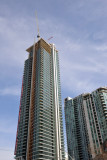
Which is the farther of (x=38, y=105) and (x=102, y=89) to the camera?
(x=102, y=89)

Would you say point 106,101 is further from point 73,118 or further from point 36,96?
point 36,96

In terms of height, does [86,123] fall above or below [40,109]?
below

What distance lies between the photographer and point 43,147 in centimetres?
10581

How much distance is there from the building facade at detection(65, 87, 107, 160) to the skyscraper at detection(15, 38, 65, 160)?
2734cm

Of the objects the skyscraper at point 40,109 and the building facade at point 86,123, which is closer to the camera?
the skyscraper at point 40,109

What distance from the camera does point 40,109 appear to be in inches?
4825

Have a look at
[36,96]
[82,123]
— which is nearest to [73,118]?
[82,123]

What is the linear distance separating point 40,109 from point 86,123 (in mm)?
49286

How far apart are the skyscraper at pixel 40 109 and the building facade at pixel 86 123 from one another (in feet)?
89.7

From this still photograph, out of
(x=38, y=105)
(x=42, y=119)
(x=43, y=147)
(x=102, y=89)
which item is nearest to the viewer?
(x=43, y=147)

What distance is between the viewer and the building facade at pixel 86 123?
129512mm

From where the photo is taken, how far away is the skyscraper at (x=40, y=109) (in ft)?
359

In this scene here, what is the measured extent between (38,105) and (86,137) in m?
54.4

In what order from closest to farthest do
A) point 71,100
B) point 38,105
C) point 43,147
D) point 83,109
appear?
point 43,147 → point 38,105 → point 83,109 → point 71,100
